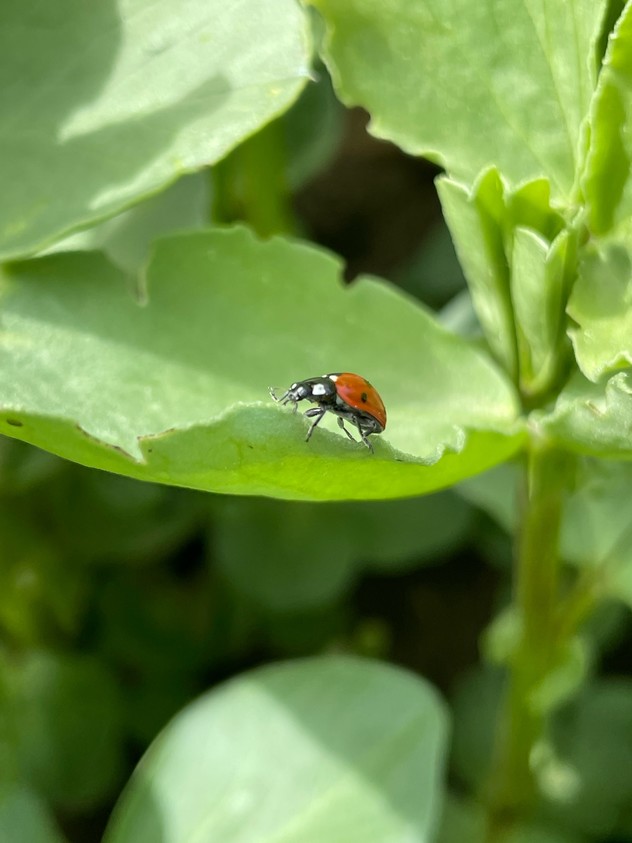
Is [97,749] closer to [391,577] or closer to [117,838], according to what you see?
[117,838]

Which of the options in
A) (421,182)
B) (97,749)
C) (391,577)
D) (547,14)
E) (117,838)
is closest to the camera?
(547,14)

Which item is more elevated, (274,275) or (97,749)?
(274,275)

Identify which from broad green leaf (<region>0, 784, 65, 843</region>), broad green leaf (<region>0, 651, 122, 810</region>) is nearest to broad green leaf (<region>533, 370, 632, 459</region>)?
broad green leaf (<region>0, 784, 65, 843</region>)

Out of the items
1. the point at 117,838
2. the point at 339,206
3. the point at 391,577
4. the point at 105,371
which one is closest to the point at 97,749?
the point at 117,838

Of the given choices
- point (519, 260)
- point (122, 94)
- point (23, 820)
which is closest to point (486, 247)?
point (519, 260)

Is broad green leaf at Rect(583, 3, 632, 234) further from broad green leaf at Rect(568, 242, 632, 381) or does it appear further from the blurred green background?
the blurred green background

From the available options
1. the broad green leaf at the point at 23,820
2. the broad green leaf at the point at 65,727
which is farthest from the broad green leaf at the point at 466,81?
the broad green leaf at the point at 65,727

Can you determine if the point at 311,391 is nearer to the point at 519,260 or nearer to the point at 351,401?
the point at 351,401
